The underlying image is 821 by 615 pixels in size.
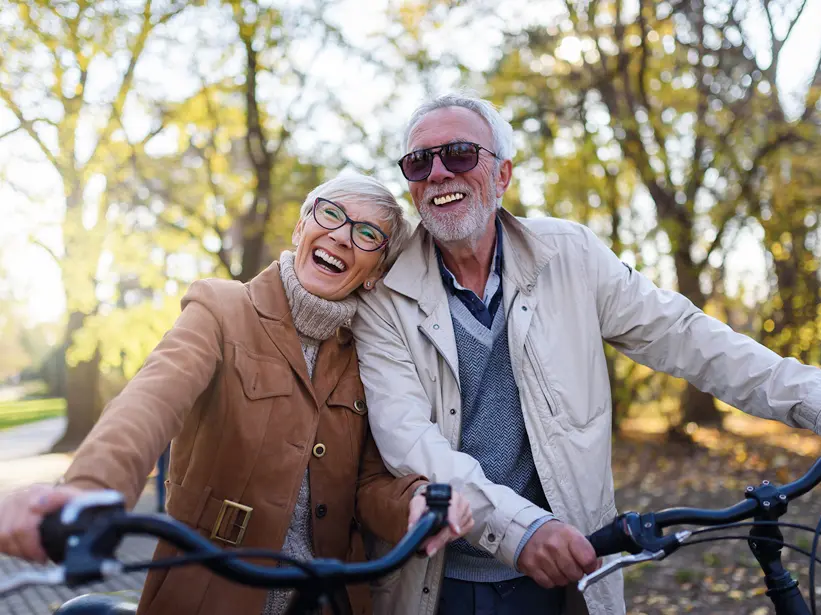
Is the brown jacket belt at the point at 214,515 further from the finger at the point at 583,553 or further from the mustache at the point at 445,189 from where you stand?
the mustache at the point at 445,189

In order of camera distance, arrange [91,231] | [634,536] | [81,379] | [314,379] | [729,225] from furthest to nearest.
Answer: [81,379] → [729,225] → [91,231] → [314,379] → [634,536]

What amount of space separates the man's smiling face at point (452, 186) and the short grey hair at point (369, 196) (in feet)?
0.39

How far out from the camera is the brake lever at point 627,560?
1.65 meters

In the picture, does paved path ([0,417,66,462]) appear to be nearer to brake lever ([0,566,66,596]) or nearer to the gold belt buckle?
the gold belt buckle

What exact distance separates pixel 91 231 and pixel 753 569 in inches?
356

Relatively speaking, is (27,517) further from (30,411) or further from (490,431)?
(30,411)

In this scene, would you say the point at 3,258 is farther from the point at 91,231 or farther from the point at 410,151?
the point at 410,151

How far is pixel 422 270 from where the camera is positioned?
268cm

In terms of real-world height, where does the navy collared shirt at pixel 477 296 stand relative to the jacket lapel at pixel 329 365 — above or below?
above

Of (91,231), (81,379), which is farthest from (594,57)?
(81,379)

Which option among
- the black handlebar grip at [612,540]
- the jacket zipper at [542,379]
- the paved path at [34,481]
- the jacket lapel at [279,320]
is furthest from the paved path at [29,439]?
the black handlebar grip at [612,540]

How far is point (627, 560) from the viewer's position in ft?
5.44

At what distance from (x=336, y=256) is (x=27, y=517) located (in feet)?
4.40

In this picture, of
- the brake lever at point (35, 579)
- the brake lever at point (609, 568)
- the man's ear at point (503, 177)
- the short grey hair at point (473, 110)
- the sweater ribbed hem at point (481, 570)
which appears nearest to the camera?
the brake lever at point (35, 579)
